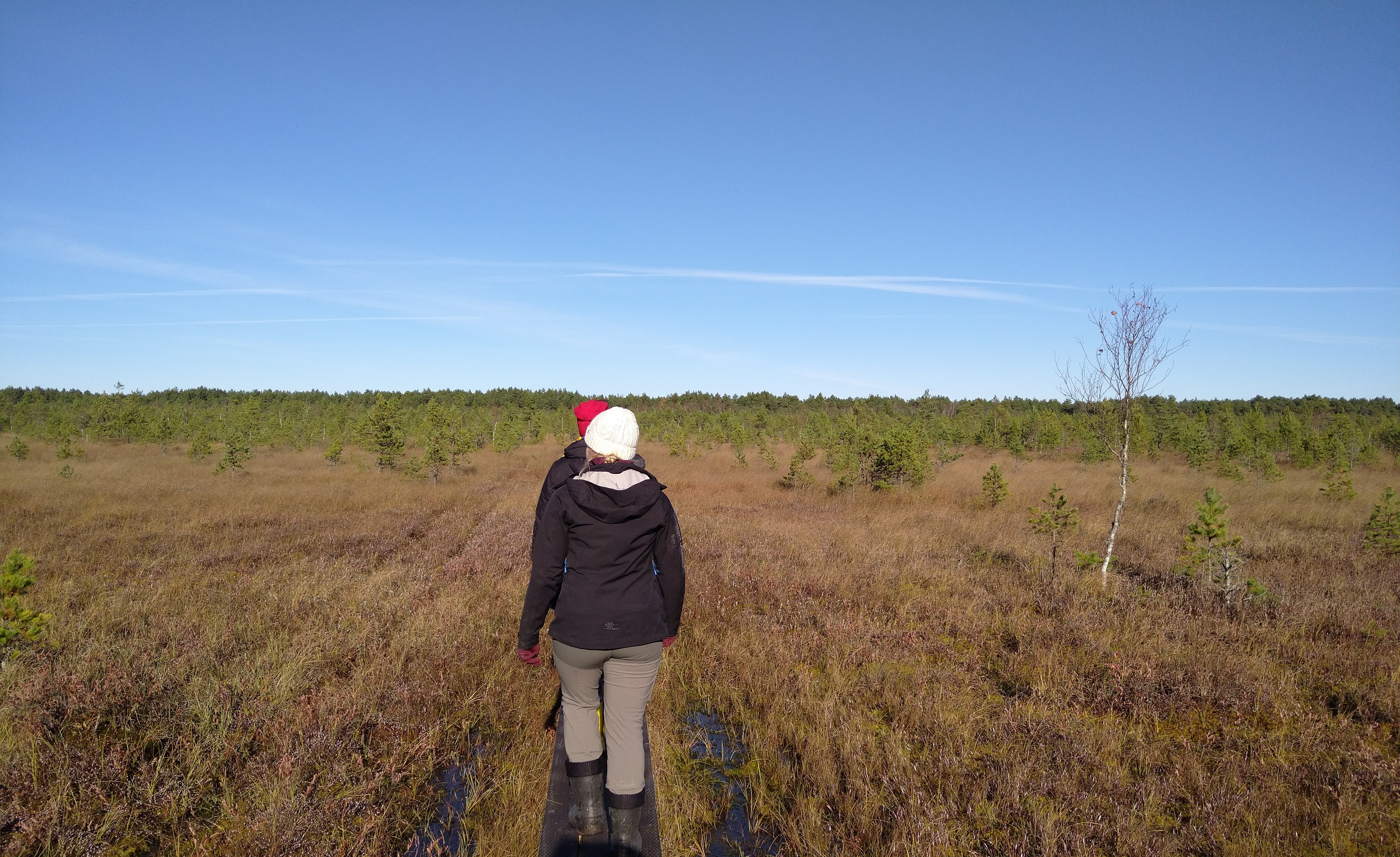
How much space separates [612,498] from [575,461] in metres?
0.48

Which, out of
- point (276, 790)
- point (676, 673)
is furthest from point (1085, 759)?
point (276, 790)

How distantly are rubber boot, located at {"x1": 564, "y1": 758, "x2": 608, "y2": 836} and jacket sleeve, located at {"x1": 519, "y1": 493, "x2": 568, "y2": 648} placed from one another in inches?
34.4

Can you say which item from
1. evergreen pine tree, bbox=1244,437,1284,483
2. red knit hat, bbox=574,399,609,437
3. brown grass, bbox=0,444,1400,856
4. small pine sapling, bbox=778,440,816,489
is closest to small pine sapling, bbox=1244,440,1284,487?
evergreen pine tree, bbox=1244,437,1284,483

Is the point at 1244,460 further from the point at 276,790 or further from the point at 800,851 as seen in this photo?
the point at 276,790

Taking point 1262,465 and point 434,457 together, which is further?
point 434,457

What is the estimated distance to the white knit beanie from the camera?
9.61ft

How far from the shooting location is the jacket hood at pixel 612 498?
113 inches

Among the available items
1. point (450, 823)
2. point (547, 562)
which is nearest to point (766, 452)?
point (450, 823)

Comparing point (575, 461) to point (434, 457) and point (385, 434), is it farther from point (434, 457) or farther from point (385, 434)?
point (385, 434)

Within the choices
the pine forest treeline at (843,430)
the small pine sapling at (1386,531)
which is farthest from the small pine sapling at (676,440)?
the small pine sapling at (1386,531)

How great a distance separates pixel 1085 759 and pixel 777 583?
4.76 m

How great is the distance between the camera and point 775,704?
192 inches

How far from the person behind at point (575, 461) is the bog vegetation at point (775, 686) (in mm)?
1986

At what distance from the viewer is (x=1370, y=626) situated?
6.27 m
